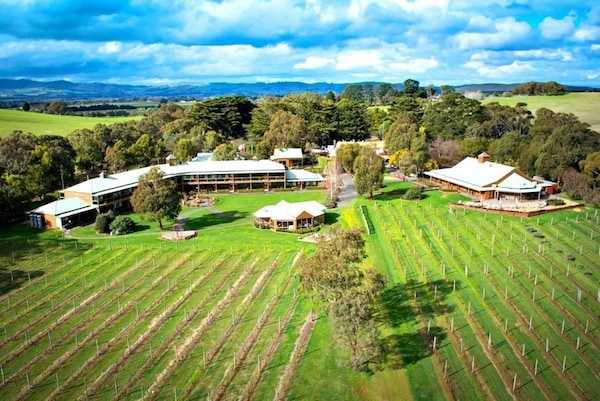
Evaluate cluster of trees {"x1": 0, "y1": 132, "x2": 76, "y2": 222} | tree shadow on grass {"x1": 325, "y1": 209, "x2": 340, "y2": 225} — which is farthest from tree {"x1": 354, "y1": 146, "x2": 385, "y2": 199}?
cluster of trees {"x1": 0, "y1": 132, "x2": 76, "y2": 222}

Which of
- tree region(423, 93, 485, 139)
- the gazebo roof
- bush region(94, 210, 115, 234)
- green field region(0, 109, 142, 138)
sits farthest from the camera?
green field region(0, 109, 142, 138)

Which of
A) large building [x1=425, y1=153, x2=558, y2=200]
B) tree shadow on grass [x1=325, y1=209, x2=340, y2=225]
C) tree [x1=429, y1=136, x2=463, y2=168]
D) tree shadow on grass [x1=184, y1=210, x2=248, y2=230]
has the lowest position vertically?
tree shadow on grass [x1=184, y1=210, x2=248, y2=230]

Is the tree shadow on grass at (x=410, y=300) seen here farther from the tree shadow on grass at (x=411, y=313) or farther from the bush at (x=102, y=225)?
the bush at (x=102, y=225)

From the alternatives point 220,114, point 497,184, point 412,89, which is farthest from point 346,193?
point 412,89

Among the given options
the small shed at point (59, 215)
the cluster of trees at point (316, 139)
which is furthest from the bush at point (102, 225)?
the cluster of trees at point (316, 139)

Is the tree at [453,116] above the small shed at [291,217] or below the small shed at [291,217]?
above

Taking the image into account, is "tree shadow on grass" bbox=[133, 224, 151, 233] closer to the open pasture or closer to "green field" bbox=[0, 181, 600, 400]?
"green field" bbox=[0, 181, 600, 400]

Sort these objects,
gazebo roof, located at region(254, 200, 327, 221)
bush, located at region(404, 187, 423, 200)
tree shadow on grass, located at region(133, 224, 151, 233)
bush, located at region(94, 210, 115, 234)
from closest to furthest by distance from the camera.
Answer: bush, located at region(94, 210, 115, 234)
gazebo roof, located at region(254, 200, 327, 221)
tree shadow on grass, located at region(133, 224, 151, 233)
bush, located at region(404, 187, 423, 200)
